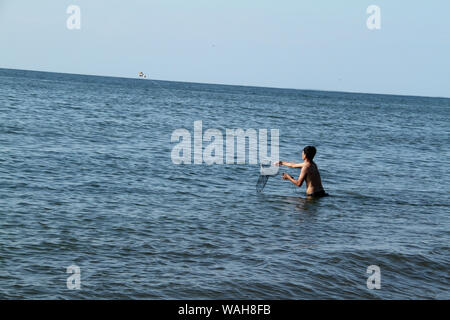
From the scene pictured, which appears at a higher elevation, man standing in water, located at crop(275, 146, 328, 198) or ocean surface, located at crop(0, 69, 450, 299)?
man standing in water, located at crop(275, 146, 328, 198)

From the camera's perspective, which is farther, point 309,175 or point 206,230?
point 309,175

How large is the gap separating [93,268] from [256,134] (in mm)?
31125

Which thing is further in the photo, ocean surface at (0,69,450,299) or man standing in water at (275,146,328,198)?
man standing in water at (275,146,328,198)

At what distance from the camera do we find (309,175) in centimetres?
1520

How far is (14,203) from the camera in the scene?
12211 millimetres

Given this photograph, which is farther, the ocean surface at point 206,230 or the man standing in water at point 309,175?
the man standing in water at point 309,175

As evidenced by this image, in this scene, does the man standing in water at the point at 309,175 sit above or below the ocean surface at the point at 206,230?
above

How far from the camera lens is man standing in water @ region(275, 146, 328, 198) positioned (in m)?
15.0

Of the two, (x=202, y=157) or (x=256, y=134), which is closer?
(x=202, y=157)

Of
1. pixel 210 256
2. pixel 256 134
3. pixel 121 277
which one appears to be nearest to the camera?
pixel 121 277

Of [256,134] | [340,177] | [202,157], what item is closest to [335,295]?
[340,177]

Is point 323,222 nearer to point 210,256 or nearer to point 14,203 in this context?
point 210,256

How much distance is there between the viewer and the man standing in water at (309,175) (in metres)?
15.0

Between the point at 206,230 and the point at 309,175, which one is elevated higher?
the point at 309,175
